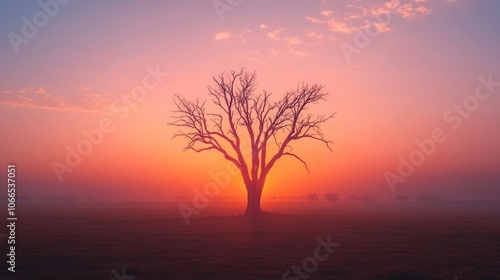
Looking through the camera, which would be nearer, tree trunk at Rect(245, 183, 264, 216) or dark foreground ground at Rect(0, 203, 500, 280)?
dark foreground ground at Rect(0, 203, 500, 280)

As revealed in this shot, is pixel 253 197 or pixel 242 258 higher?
pixel 253 197

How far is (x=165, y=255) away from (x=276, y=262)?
5.04 metres

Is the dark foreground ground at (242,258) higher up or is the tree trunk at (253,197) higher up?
the tree trunk at (253,197)

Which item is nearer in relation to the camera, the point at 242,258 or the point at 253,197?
the point at 242,258

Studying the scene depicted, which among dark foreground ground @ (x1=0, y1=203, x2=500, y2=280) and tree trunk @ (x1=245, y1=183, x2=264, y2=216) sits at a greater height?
tree trunk @ (x1=245, y1=183, x2=264, y2=216)

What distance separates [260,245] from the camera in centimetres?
2097

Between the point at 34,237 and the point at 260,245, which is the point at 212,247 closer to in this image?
the point at 260,245

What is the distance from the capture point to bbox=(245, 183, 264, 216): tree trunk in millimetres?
46406

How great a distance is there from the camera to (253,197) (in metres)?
46.4

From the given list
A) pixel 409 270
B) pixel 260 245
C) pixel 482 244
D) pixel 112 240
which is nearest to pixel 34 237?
pixel 112 240

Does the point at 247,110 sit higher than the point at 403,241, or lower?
higher

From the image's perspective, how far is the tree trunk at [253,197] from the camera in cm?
4641

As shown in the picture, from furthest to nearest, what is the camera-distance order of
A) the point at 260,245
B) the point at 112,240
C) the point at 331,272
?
1. the point at 112,240
2. the point at 260,245
3. the point at 331,272

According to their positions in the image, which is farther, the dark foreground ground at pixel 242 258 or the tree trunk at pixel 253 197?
the tree trunk at pixel 253 197
